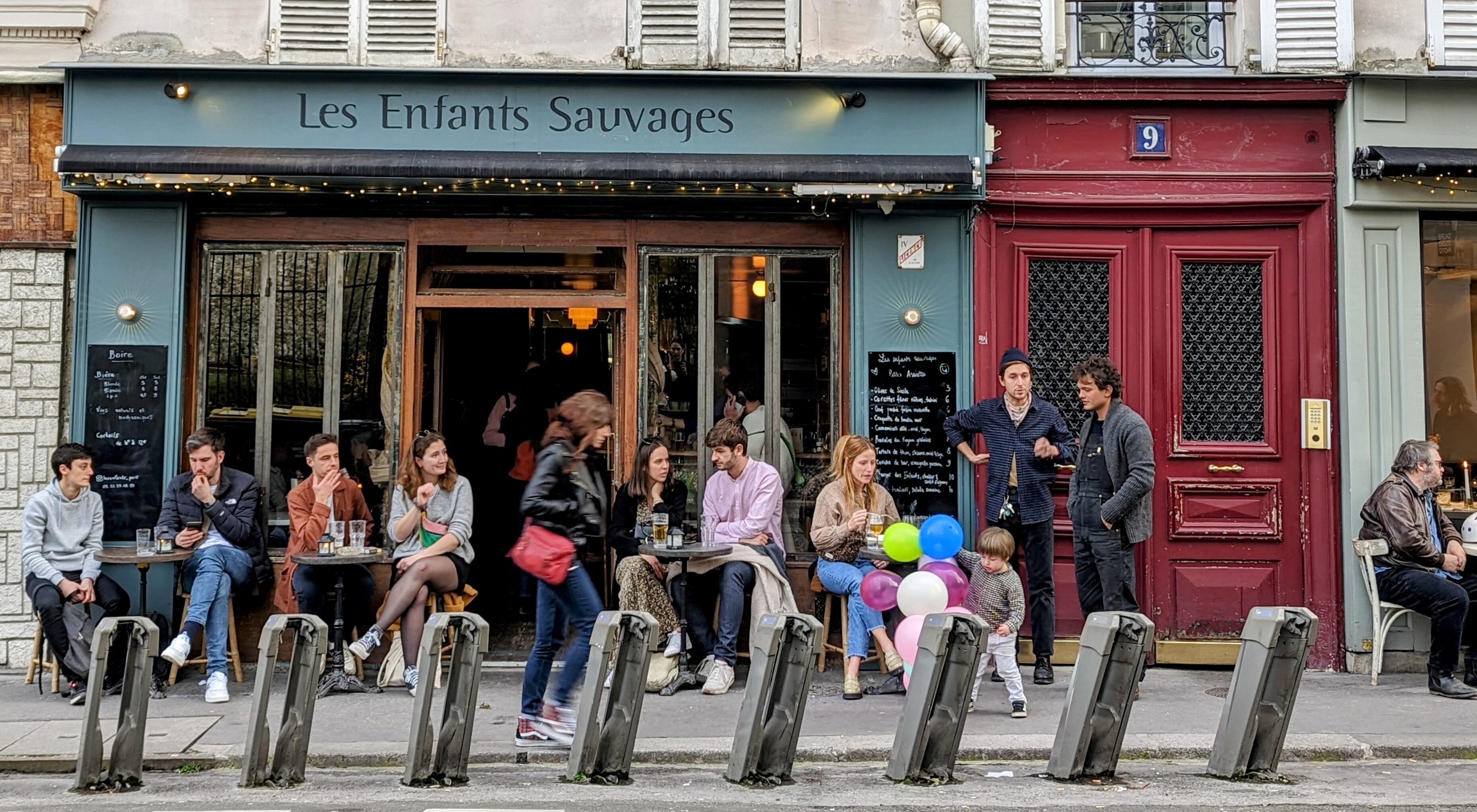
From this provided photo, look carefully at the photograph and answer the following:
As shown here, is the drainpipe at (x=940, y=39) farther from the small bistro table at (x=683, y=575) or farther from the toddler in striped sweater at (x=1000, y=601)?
the small bistro table at (x=683, y=575)

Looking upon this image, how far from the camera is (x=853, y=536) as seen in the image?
27.7 feet

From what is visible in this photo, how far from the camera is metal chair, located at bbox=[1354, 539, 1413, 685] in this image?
8.60 meters

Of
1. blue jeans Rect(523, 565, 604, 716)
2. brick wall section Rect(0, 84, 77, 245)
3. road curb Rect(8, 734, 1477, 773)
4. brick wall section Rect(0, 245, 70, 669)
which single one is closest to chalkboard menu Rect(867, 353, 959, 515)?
road curb Rect(8, 734, 1477, 773)

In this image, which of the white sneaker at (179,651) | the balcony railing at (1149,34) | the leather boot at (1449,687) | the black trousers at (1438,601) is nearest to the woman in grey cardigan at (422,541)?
the white sneaker at (179,651)

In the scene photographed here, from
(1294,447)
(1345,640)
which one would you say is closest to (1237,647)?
A: (1345,640)

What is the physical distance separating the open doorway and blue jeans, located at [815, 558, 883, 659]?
11.2 ft

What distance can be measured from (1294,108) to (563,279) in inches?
216

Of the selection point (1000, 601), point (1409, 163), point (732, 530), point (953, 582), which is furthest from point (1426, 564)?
point (732, 530)

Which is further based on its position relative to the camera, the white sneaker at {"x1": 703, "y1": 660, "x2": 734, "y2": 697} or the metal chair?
the metal chair

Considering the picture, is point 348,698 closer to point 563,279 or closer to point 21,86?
point 563,279

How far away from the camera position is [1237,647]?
9094mm

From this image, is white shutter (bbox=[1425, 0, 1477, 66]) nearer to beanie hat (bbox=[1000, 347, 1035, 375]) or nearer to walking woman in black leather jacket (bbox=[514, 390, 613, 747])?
beanie hat (bbox=[1000, 347, 1035, 375])

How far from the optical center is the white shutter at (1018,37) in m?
9.30

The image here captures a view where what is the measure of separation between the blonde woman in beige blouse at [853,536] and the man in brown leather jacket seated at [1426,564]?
3.23 metres
